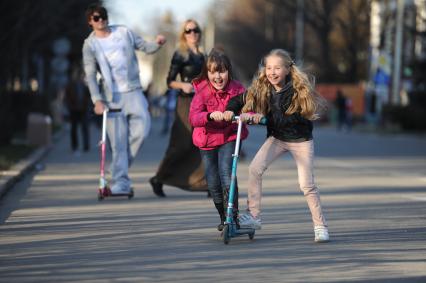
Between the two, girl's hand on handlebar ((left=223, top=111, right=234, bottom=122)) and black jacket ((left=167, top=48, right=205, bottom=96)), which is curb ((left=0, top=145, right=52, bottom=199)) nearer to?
black jacket ((left=167, top=48, right=205, bottom=96))

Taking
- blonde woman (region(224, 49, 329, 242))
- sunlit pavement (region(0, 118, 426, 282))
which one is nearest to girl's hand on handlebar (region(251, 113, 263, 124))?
blonde woman (region(224, 49, 329, 242))

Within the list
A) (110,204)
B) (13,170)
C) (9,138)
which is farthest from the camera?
(9,138)

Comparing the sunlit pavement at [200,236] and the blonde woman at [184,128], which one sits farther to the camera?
the blonde woman at [184,128]

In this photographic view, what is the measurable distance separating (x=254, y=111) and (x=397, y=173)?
9024 mm

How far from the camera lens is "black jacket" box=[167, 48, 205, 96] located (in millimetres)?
12422

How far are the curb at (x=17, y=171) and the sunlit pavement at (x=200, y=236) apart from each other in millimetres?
138

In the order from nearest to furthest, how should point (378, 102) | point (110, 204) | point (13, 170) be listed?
point (110, 204) < point (13, 170) < point (378, 102)

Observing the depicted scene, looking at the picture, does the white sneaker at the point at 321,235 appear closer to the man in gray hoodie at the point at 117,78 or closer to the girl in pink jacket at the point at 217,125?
the girl in pink jacket at the point at 217,125

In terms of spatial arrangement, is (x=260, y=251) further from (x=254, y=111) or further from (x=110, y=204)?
(x=110, y=204)

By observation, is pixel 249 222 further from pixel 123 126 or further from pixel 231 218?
pixel 123 126

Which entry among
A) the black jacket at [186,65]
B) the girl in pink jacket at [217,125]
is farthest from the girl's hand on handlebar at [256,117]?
the black jacket at [186,65]

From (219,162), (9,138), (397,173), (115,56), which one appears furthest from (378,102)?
(219,162)

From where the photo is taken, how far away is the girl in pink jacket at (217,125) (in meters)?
8.83

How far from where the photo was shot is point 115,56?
40.2ft
